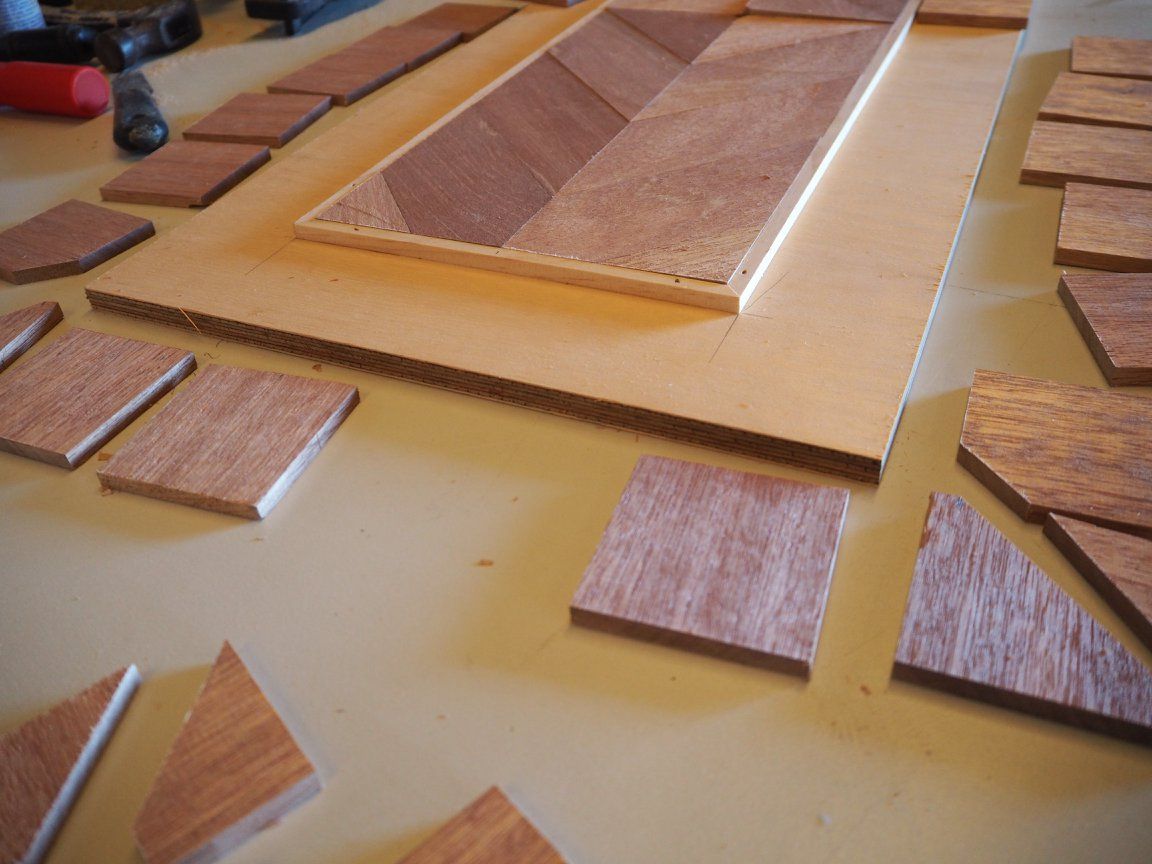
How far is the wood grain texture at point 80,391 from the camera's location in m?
1.71

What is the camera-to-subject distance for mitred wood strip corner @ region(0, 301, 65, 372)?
198cm

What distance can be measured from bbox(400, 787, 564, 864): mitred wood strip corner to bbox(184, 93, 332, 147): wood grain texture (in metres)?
2.32

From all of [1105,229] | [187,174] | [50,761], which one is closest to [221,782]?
[50,761]

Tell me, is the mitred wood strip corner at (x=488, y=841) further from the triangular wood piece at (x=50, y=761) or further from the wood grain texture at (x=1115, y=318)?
the wood grain texture at (x=1115, y=318)

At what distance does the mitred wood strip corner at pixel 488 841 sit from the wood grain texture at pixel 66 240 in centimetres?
186

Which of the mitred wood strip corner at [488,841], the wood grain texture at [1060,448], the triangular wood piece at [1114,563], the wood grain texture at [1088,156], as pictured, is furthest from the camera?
the wood grain texture at [1088,156]

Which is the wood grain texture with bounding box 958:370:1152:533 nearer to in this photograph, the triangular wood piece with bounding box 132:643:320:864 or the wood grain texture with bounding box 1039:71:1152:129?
the triangular wood piece with bounding box 132:643:320:864

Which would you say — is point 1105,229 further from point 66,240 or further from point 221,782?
point 66,240

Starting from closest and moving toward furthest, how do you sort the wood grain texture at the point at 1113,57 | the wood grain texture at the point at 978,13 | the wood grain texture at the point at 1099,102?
the wood grain texture at the point at 1099,102, the wood grain texture at the point at 1113,57, the wood grain texture at the point at 978,13

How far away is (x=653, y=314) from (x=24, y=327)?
1.44m

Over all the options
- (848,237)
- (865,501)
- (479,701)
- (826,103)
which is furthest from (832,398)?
(826,103)

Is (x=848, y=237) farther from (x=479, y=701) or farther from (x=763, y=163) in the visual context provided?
(x=479, y=701)

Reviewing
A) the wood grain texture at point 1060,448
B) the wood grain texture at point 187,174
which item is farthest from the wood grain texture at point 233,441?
the wood grain texture at point 1060,448

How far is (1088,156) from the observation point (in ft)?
7.62
